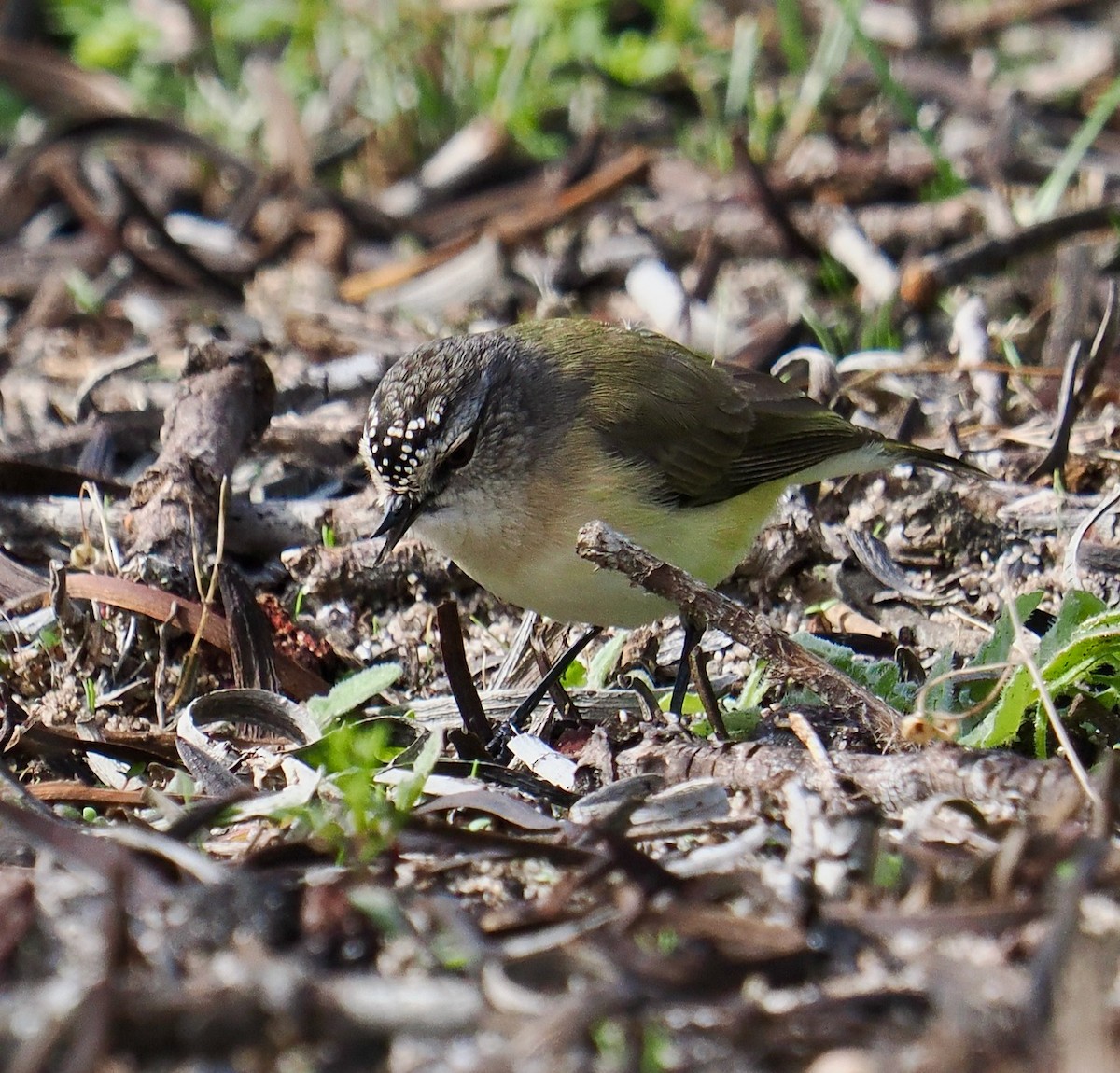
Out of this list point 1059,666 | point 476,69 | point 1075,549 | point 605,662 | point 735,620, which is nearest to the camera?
point 735,620

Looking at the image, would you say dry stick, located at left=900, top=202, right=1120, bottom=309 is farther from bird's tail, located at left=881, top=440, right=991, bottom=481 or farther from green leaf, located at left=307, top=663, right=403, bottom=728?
green leaf, located at left=307, top=663, right=403, bottom=728

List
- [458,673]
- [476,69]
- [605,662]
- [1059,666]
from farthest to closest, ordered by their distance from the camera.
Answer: [476,69], [605,662], [458,673], [1059,666]

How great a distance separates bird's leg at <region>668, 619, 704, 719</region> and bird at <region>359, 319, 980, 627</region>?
0.32 feet

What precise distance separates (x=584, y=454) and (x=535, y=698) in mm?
886

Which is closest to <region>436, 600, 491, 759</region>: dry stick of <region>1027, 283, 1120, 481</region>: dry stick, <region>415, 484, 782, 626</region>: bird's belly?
<region>415, 484, 782, 626</region>: bird's belly

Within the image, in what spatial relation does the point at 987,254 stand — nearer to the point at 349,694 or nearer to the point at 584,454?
the point at 584,454

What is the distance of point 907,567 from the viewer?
5.82 m

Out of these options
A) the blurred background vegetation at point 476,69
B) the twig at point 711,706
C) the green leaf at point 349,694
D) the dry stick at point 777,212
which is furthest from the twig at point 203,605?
the blurred background vegetation at point 476,69

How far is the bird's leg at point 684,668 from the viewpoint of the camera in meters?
4.92

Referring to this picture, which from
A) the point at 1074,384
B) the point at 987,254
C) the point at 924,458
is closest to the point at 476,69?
the point at 987,254

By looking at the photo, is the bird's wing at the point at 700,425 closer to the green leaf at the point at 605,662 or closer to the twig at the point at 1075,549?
A: the green leaf at the point at 605,662

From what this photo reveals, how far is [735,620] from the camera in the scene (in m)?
3.94

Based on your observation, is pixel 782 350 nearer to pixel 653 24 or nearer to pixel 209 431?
pixel 209 431

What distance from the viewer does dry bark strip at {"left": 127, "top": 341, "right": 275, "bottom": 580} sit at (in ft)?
17.7
